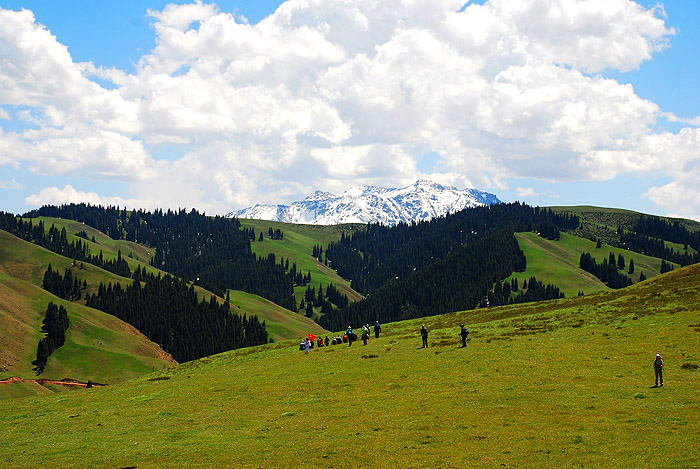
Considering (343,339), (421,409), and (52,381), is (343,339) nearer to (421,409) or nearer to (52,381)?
(421,409)

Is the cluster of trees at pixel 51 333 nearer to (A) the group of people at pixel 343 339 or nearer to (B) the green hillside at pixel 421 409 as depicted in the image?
(B) the green hillside at pixel 421 409

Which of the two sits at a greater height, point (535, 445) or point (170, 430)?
point (535, 445)

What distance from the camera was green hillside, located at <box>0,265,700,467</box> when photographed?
89.8ft

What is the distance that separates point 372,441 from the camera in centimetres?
3017

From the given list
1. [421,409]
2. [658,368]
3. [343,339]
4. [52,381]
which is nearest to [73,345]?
[52,381]

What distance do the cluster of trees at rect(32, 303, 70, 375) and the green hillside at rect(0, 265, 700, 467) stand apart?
67.7 metres

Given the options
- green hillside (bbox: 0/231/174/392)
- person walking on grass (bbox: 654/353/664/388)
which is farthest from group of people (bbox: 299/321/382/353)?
green hillside (bbox: 0/231/174/392)

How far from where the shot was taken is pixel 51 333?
135125 millimetres

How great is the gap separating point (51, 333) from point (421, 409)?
127694mm

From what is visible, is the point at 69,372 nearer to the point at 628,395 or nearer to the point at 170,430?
the point at 170,430

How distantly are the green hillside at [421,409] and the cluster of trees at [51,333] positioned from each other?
67.7 m

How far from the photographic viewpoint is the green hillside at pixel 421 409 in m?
27.4

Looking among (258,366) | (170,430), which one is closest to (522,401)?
(170,430)

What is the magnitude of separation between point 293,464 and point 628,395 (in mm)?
23361
